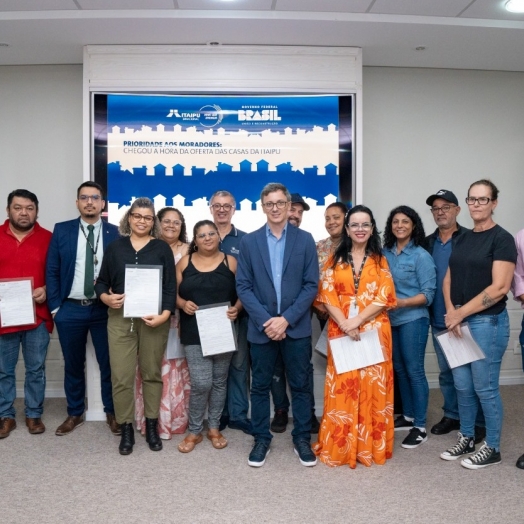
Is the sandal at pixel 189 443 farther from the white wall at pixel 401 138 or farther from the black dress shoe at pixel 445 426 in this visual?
the white wall at pixel 401 138

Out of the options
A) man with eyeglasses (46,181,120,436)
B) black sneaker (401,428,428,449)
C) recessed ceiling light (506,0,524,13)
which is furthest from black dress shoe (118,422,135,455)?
recessed ceiling light (506,0,524,13)

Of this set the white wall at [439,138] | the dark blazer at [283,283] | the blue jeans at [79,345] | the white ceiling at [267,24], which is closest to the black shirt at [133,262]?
the blue jeans at [79,345]

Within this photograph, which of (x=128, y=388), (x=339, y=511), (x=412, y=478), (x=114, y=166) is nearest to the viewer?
(x=339, y=511)

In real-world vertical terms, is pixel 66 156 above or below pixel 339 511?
above

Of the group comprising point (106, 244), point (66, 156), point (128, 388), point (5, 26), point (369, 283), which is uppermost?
point (5, 26)

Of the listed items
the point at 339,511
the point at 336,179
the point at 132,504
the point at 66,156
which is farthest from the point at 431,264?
the point at 66,156

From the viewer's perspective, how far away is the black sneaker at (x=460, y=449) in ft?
10.5

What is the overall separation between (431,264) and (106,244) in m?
2.24

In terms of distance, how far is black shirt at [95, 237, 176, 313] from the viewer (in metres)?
3.30

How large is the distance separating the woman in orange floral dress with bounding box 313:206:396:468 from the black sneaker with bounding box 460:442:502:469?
0.48 meters

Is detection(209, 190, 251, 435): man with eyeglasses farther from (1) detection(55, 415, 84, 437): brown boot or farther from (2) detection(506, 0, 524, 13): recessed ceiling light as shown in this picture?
(2) detection(506, 0, 524, 13): recessed ceiling light

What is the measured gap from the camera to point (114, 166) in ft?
14.0

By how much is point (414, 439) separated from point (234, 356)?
1331 millimetres

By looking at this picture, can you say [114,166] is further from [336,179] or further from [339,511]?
[339,511]
